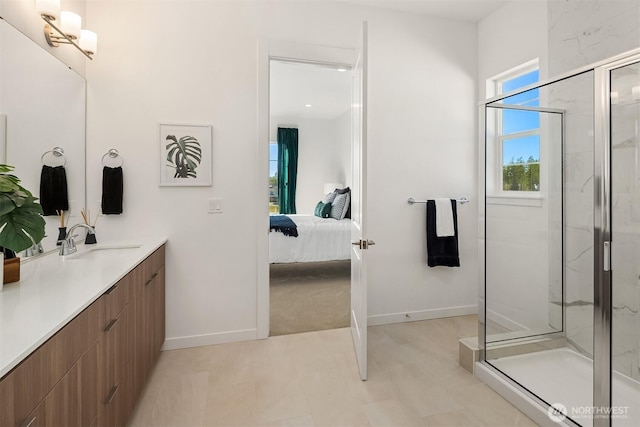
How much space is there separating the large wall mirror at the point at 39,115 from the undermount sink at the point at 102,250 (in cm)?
15

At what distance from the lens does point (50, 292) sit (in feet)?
3.96

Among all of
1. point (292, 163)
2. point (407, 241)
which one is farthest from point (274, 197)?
point (407, 241)

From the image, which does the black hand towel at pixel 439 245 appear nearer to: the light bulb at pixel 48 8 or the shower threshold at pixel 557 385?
the shower threshold at pixel 557 385

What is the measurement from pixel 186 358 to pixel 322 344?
1001 mm

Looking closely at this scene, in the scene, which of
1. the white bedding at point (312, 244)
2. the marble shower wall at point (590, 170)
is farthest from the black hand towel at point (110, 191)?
the marble shower wall at point (590, 170)

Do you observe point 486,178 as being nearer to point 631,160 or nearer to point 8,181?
point 631,160

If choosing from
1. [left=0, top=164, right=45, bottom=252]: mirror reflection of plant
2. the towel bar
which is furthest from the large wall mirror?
the towel bar

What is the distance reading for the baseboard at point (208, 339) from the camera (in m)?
2.46

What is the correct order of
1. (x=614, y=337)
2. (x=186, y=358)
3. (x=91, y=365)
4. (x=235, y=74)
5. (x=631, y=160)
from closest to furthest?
(x=91, y=365)
(x=614, y=337)
(x=631, y=160)
(x=186, y=358)
(x=235, y=74)

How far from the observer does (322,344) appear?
254cm

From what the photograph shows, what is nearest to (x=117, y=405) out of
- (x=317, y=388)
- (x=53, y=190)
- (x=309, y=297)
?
(x=317, y=388)

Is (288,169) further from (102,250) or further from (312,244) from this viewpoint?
(102,250)

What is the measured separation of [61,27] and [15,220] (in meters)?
1.36

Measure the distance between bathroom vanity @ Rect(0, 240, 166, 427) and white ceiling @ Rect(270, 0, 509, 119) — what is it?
2.37 m
